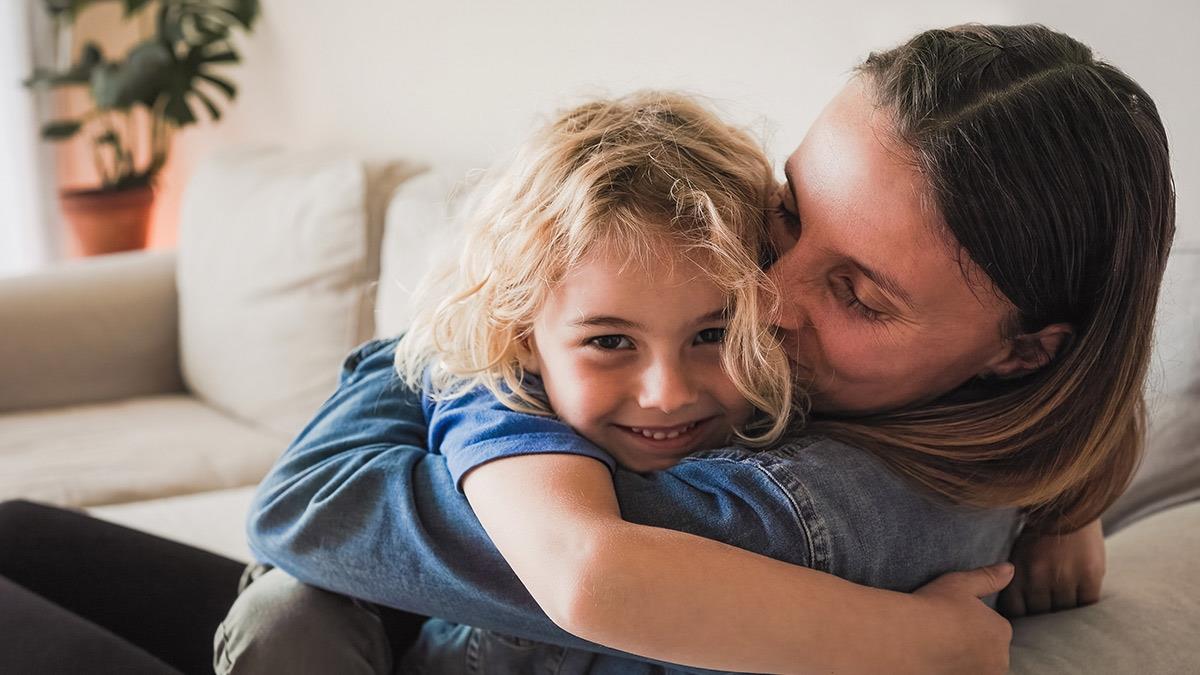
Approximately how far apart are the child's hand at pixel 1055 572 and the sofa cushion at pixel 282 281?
1.29 m

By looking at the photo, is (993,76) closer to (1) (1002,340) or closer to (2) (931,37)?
(2) (931,37)

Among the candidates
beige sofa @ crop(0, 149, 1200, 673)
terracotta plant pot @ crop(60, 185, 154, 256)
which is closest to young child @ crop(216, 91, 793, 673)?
beige sofa @ crop(0, 149, 1200, 673)

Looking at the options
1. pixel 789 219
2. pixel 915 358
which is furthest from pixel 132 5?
pixel 915 358

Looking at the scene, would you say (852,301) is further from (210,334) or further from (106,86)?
(106,86)

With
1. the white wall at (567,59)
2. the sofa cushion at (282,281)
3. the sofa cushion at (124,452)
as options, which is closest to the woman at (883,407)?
the white wall at (567,59)

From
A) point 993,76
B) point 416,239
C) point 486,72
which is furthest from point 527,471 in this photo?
point 486,72

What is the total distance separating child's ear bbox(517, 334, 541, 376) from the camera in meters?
0.98

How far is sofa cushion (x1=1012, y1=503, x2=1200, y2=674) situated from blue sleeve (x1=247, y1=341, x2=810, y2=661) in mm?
249

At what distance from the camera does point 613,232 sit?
91 centimetres

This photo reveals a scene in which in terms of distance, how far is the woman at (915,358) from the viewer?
776 millimetres

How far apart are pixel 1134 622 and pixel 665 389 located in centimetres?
41

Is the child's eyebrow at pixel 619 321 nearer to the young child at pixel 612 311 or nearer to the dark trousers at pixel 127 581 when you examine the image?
the young child at pixel 612 311

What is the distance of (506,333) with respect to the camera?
965 millimetres

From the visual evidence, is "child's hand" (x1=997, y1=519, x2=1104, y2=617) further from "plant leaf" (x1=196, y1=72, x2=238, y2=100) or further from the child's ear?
"plant leaf" (x1=196, y1=72, x2=238, y2=100)
